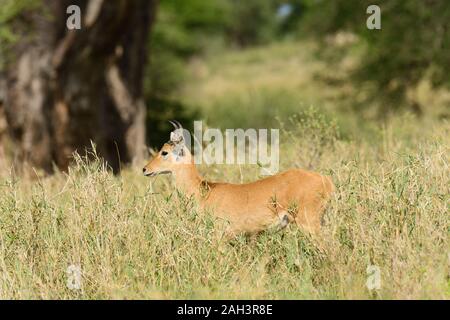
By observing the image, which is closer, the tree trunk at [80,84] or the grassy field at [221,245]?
the grassy field at [221,245]

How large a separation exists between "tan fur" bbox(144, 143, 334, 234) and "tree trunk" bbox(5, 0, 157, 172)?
282 inches

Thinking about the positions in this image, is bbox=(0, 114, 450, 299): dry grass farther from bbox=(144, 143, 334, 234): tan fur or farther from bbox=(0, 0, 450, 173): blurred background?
bbox=(0, 0, 450, 173): blurred background

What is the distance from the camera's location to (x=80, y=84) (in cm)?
1568

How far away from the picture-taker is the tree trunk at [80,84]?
580 inches

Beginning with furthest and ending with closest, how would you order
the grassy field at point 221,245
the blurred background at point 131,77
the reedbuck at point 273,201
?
the blurred background at point 131,77, the reedbuck at point 273,201, the grassy field at point 221,245

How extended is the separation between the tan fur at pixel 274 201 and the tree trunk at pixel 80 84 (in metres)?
7.17

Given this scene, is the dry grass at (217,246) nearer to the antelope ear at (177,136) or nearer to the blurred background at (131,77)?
the antelope ear at (177,136)

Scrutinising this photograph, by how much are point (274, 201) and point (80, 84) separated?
9263 mm

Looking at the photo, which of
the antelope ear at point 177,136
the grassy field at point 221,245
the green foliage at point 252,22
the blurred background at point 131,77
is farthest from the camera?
the green foliage at point 252,22

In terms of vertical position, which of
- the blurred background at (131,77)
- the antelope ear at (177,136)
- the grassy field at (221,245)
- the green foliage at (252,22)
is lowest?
the grassy field at (221,245)

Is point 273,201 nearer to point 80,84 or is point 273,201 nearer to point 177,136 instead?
point 177,136

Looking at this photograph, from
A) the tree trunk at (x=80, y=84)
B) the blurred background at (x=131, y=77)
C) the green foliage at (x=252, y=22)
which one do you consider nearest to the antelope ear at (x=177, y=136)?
the blurred background at (x=131, y=77)

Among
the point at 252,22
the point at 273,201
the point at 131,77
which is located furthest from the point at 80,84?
the point at 252,22
